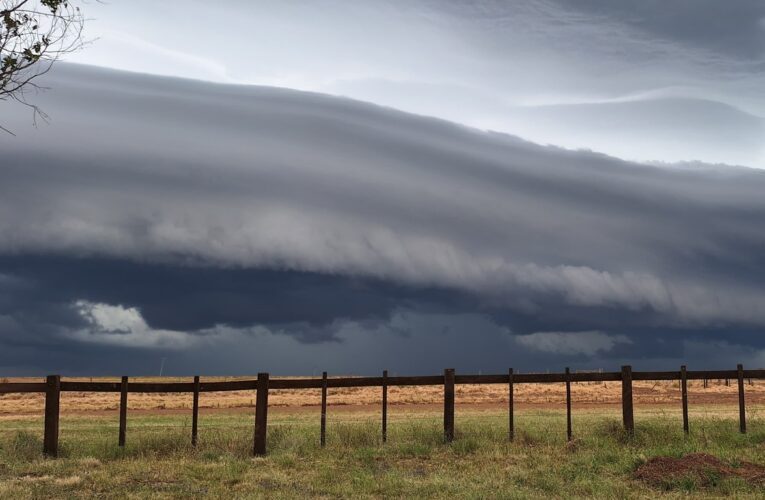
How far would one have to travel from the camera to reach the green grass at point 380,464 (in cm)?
1267

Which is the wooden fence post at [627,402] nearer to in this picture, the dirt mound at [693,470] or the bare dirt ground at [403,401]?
the dirt mound at [693,470]

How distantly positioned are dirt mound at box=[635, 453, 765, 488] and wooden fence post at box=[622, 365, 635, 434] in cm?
371

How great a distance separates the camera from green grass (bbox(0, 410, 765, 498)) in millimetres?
12672

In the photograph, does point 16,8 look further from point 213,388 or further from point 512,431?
point 512,431

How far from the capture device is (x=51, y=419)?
16.5 meters

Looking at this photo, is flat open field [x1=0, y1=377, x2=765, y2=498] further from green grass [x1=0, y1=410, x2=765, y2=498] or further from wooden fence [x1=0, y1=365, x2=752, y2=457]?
wooden fence [x1=0, y1=365, x2=752, y2=457]

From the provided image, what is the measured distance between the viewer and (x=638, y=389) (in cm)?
6288

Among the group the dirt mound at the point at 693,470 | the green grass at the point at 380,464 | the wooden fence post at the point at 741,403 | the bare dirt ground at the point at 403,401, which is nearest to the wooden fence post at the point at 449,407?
the green grass at the point at 380,464

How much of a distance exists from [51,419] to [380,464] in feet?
25.9

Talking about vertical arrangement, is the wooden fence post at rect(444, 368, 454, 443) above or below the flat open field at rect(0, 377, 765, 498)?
above

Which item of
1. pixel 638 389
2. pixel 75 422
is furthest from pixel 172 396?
pixel 638 389

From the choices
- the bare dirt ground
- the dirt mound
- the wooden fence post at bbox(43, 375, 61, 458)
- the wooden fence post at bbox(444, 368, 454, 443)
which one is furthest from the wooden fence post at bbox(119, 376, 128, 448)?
the bare dirt ground

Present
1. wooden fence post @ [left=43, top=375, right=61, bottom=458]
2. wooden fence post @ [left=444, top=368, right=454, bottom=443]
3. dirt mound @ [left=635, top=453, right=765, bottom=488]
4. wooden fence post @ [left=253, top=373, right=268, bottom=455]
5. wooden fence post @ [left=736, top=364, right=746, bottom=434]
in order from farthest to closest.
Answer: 1. wooden fence post @ [left=736, top=364, right=746, bottom=434]
2. wooden fence post @ [left=444, top=368, right=454, bottom=443]
3. wooden fence post @ [left=253, top=373, right=268, bottom=455]
4. wooden fence post @ [left=43, top=375, right=61, bottom=458]
5. dirt mound @ [left=635, top=453, right=765, bottom=488]

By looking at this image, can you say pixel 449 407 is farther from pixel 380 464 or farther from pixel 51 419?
pixel 51 419
